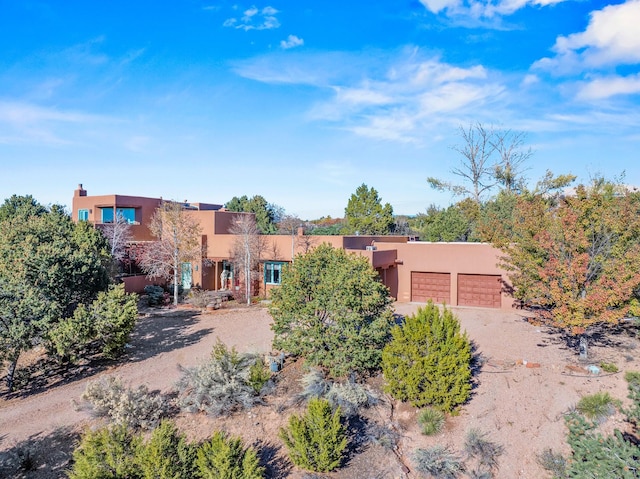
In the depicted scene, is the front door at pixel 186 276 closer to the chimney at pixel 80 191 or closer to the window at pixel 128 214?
the window at pixel 128 214

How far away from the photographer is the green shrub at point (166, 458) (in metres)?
7.69

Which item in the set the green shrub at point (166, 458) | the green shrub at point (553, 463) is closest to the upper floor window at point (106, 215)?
the green shrub at point (166, 458)

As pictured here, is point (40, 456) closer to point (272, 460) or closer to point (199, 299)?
point (272, 460)

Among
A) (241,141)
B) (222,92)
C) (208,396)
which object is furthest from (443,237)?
(208,396)

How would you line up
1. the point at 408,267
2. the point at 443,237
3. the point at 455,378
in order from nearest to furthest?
1. the point at 455,378
2. the point at 408,267
3. the point at 443,237

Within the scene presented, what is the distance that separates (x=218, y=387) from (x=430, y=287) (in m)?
15.0

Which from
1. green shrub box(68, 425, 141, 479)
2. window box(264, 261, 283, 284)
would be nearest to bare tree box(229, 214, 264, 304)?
window box(264, 261, 283, 284)

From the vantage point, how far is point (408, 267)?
23.4 meters

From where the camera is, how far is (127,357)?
15.3 meters

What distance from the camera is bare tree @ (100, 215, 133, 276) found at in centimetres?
2517

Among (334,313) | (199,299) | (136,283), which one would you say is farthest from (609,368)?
(136,283)

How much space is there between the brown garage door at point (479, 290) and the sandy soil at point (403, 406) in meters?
4.53

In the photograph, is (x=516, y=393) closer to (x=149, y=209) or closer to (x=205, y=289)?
(x=205, y=289)

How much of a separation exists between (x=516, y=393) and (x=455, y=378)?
2.28 m
